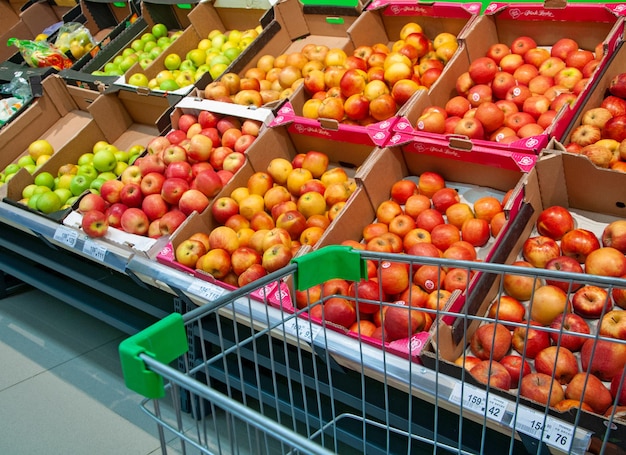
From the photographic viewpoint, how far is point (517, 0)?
2.77 metres

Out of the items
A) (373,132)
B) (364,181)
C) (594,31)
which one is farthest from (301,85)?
(594,31)

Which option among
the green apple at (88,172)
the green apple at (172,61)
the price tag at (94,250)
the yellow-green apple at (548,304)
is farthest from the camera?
the green apple at (172,61)

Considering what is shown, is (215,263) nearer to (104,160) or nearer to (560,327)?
(560,327)

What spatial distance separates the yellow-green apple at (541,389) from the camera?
1416 mm

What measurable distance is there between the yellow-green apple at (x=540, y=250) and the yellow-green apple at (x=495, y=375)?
448 mm

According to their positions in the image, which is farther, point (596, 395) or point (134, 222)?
point (134, 222)

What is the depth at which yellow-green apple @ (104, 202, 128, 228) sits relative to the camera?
255 cm

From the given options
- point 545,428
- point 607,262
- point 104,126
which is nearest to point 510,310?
point 607,262

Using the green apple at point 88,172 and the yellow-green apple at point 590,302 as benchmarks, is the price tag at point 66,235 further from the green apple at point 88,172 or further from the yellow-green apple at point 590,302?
the yellow-green apple at point 590,302

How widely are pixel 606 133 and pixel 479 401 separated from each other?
3.87 feet

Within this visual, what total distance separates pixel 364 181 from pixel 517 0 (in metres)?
1.40

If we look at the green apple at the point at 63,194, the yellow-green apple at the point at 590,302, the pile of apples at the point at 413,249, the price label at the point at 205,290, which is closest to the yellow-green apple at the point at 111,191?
the green apple at the point at 63,194

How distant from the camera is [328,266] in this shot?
1172 millimetres

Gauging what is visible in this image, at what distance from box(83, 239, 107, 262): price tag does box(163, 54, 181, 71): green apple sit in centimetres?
150
